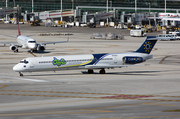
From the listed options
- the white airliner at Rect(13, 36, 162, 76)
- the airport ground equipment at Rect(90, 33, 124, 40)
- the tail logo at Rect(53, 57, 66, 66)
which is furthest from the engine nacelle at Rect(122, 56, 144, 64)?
the airport ground equipment at Rect(90, 33, 124, 40)

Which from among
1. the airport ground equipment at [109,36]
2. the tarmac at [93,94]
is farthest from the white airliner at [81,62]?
the airport ground equipment at [109,36]

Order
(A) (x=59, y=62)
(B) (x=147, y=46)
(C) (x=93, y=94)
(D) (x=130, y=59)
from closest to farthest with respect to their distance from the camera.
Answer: (C) (x=93, y=94) < (A) (x=59, y=62) < (D) (x=130, y=59) < (B) (x=147, y=46)

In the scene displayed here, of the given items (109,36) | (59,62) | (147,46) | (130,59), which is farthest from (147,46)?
(109,36)

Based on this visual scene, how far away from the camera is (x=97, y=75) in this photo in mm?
53938

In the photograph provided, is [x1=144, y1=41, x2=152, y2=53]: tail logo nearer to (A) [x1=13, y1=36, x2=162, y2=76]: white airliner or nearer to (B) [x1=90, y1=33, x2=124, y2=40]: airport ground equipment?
(A) [x1=13, y1=36, x2=162, y2=76]: white airliner

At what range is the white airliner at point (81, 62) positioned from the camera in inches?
1975

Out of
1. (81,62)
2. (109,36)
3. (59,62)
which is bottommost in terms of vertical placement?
(81,62)

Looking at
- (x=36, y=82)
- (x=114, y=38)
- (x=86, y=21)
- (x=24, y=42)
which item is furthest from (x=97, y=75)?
(x=86, y=21)

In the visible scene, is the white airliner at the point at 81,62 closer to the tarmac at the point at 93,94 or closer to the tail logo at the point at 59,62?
the tail logo at the point at 59,62

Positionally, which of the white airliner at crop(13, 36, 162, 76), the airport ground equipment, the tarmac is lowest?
the tarmac

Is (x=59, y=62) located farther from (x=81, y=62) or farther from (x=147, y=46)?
(x=147, y=46)

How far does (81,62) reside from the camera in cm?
5234

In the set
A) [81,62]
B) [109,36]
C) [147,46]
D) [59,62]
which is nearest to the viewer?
[59,62]

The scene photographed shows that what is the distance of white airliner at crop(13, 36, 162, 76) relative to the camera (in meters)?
50.2
